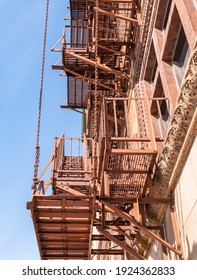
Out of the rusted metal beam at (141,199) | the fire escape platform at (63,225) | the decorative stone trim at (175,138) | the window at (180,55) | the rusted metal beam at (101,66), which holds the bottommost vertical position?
the fire escape platform at (63,225)

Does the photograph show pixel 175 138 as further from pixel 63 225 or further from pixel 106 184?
pixel 63 225

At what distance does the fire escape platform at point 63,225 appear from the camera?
24.8 feet

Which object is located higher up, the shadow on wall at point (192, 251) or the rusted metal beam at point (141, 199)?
the rusted metal beam at point (141, 199)

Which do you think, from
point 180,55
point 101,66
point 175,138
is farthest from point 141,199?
point 101,66

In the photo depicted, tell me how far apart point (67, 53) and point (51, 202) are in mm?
9066

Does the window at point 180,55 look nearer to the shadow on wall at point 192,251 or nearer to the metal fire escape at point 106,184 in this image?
the metal fire escape at point 106,184

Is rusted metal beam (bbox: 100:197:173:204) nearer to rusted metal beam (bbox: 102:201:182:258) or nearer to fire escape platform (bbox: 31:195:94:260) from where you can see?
rusted metal beam (bbox: 102:201:182:258)

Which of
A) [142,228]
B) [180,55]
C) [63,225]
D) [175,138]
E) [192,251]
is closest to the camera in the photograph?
[192,251]

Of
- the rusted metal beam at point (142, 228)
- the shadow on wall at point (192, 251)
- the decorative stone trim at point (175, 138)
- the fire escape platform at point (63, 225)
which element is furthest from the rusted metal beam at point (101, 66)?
the shadow on wall at point (192, 251)

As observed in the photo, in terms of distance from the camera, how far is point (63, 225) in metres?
8.72

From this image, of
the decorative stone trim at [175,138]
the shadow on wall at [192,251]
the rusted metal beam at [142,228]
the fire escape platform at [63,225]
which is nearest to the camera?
the decorative stone trim at [175,138]

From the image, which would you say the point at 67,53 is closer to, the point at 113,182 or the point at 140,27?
the point at 140,27

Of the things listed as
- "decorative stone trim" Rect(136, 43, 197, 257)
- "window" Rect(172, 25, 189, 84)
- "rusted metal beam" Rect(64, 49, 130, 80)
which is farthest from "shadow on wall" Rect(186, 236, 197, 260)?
"rusted metal beam" Rect(64, 49, 130, 80)
